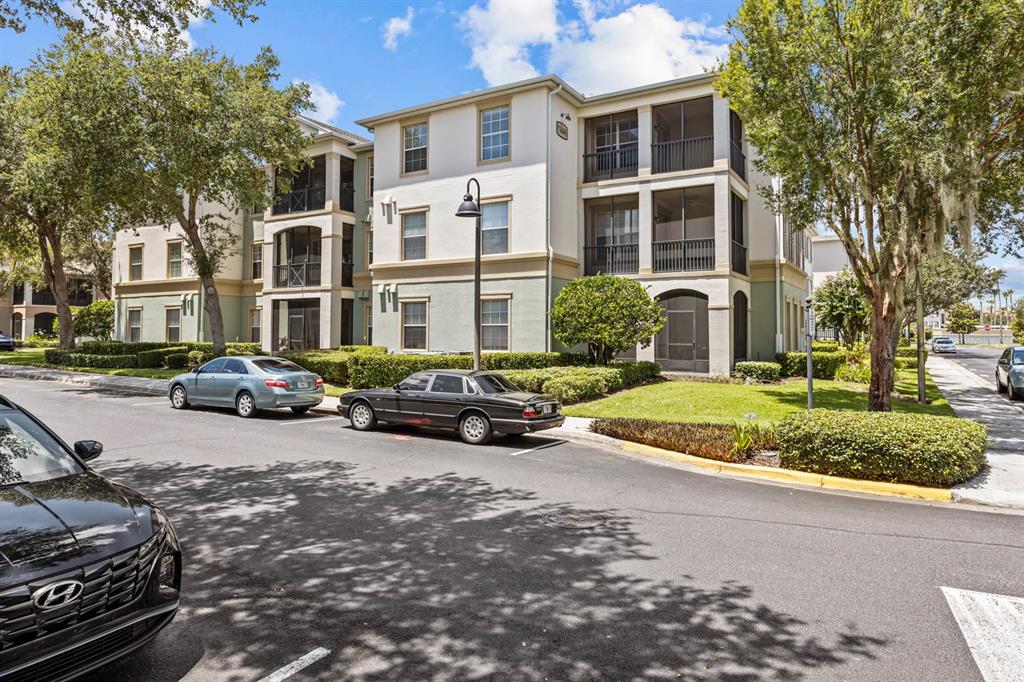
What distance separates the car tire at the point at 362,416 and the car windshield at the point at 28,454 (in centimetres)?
853

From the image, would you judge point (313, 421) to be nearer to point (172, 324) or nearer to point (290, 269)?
point (290, 269)

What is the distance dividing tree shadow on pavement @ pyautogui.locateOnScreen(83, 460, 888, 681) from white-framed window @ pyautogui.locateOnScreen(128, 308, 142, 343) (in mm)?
33656

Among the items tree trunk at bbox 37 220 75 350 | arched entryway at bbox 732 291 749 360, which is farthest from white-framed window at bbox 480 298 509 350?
tree trunk at bbox 37 220 75 350

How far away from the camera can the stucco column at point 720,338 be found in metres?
20.9

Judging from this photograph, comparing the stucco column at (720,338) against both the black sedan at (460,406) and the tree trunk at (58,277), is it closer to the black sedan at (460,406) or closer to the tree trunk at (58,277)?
the black sedan at (460,406)

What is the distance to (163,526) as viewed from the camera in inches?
154

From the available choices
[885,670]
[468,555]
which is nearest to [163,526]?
[468,555]

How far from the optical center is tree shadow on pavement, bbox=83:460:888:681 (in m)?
3.87

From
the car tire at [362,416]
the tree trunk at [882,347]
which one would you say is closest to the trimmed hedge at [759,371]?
the tree trunk at [882,347]

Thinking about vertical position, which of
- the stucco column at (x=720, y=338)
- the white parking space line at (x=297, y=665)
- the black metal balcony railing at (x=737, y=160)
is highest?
the black metal balcony railing at (x=737, y=160)

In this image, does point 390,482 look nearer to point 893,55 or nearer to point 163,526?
point 163,526

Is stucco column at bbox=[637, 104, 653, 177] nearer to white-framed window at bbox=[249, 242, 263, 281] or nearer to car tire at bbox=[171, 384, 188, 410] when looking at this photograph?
car tire at bbox=[171, 384, 188, 410]

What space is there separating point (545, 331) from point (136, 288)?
27.2m

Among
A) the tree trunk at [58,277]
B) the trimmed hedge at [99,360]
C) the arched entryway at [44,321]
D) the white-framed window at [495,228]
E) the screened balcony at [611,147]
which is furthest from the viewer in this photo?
the arched entryway at [44,321]
